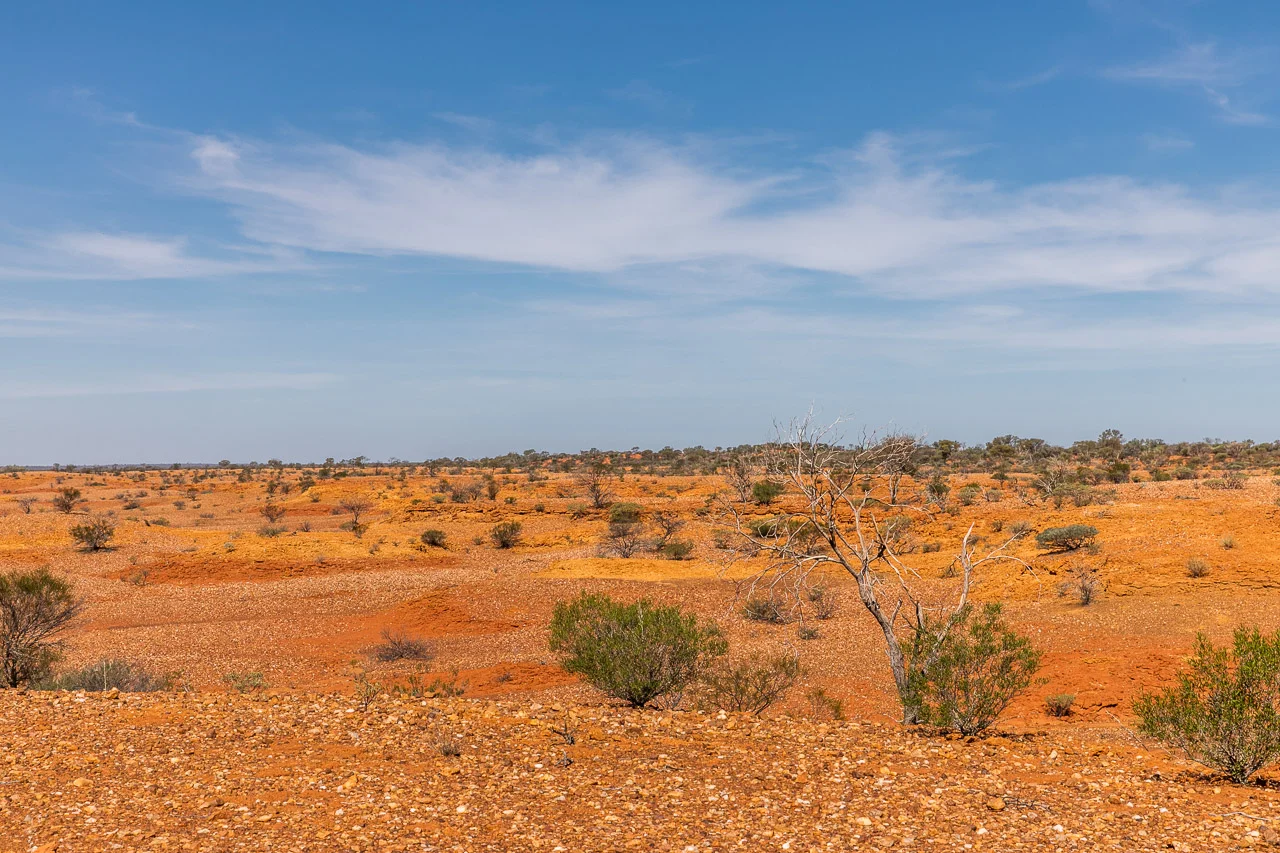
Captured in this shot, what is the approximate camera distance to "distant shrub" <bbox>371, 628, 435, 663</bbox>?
67.0ft

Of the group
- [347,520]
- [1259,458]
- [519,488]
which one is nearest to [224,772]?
[347,520]

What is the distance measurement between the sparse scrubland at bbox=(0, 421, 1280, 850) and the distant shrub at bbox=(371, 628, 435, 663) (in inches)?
6.1

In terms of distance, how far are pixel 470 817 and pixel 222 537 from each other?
3663 cm

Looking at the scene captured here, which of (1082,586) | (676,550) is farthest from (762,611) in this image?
(676,550)

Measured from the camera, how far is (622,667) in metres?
11.6

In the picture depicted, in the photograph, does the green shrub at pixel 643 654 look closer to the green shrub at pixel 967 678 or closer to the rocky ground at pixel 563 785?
the rocky ground at pixel 563 785

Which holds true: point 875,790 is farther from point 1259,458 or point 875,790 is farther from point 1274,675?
point 1259,458

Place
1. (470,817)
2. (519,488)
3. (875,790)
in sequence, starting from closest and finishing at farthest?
(470,817)
(875,790)
(519,488)

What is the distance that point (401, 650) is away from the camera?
813 inches

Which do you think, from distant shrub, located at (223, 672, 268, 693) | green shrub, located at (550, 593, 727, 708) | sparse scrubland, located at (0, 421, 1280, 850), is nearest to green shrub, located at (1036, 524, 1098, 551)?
sparse scrubland, located at (0, 421, 1280, 850)

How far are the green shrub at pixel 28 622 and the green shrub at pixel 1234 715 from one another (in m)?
17.1

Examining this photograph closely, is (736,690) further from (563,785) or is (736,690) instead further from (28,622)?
(28,622)

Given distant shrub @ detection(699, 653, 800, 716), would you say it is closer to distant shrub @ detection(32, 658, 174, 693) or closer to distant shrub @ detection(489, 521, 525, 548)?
distant shrub @ detection(32, 658, 174, 693)

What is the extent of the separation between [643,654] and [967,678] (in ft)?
13.9
